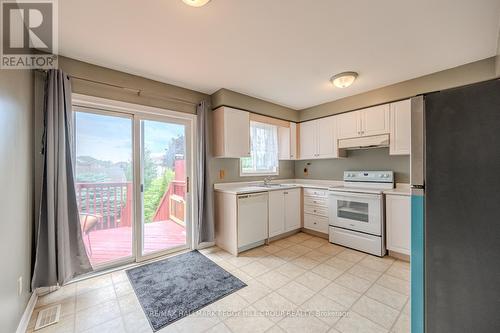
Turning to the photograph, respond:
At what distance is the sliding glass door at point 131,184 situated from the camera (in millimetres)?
2480

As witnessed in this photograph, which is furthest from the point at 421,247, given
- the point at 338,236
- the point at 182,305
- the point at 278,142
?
the point at 278,142

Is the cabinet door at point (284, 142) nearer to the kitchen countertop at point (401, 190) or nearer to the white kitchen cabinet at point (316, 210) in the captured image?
the white kitchen cabinet at point (316, 210)

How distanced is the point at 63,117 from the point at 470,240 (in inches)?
130

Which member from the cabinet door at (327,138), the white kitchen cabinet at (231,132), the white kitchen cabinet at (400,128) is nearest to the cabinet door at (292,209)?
the cabinet door at (327,138)

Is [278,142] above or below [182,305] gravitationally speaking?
above

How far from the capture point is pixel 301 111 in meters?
4.44

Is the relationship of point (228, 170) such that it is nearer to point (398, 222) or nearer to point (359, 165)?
point (359, 165)

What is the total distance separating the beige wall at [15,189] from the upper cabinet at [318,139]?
4.01m

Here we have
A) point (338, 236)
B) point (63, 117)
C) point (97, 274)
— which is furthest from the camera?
point (338, 236)

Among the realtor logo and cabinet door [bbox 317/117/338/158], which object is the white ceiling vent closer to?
the realtor logo

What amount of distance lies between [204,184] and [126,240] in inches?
49.8

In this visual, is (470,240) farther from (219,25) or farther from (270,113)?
(270,113)

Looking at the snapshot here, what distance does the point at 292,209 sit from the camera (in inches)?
151

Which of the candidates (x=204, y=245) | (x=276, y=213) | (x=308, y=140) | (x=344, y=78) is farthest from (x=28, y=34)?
(x=308, y=140)
